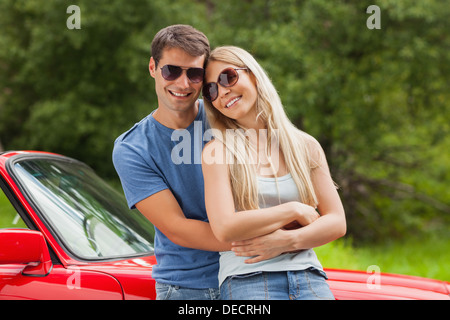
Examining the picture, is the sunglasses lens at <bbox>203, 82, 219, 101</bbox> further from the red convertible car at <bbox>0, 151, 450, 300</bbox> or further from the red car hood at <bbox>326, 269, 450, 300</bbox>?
the red car hood at <bbox>326, 269, 450, 300</bbox>

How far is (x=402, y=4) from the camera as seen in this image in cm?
954

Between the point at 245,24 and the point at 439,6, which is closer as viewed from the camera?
the point at 439,6

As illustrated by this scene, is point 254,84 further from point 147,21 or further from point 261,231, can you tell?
point 147,21

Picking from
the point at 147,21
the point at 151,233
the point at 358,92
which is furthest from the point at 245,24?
the point at 151,233

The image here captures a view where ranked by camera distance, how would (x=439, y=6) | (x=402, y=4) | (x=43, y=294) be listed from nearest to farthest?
(x=43, y=294) → (x=402, y=4) → (x=439, y=6)

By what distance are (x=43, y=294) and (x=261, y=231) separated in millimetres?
1023

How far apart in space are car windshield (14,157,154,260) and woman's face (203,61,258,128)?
92cm

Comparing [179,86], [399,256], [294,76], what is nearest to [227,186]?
[179,86]

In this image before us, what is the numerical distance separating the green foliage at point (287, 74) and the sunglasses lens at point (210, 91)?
7370mm

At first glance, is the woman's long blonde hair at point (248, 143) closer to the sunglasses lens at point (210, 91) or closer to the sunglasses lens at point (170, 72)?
the sunglasses lens at point (210, 91)

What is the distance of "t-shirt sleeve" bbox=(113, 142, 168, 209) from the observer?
2357mm

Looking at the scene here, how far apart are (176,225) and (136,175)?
285 mm

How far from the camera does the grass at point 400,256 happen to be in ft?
22.7

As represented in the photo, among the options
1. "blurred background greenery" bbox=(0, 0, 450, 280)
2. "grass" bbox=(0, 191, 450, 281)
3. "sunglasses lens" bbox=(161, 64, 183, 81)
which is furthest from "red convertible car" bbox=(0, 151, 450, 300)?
"blurred background greenery" bbox=(0, 0, 450, 280)
